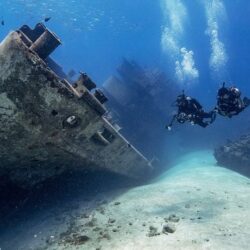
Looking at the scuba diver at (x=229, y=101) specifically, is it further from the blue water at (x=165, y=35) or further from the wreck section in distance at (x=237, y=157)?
the blue water at (x=165, y=35)

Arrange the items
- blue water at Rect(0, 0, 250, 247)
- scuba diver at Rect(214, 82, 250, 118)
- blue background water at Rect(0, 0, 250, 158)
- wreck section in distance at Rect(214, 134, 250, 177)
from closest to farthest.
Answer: scuba diver at Rect(214, 82, 250, 118), wreck section in distance at Rect(214, 134, 250, 177), blue water at Rect(0, 0, 250, 247), blue background water at Rect(0, 0, 250, 158)

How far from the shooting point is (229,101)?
24.1 ft

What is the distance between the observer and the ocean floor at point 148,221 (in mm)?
5484

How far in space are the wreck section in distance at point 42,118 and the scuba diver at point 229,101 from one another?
277 cm

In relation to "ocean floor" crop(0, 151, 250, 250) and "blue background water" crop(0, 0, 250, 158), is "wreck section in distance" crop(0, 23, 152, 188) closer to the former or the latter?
"ocean floor" crop(0, 151, 250, 250)

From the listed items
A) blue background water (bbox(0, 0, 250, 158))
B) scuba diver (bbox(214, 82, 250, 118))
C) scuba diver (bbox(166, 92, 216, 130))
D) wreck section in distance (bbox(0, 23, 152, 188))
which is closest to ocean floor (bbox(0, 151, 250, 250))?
wreck section in distance (bbox(0, 23, 152, 188))

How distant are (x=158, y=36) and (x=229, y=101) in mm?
123954

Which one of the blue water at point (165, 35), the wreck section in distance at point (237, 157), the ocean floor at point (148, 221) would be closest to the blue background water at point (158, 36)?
the blue water at point (165, 35)

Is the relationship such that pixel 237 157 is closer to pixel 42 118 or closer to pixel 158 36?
pixel 42 118

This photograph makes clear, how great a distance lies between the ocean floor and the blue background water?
23120 mm

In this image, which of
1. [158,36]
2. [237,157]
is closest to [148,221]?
[237,157]

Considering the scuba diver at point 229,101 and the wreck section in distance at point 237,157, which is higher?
the wreck section in distance at point 237,157

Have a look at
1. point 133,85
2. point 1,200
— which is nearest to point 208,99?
point 133,85

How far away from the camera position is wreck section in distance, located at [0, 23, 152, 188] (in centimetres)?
594
